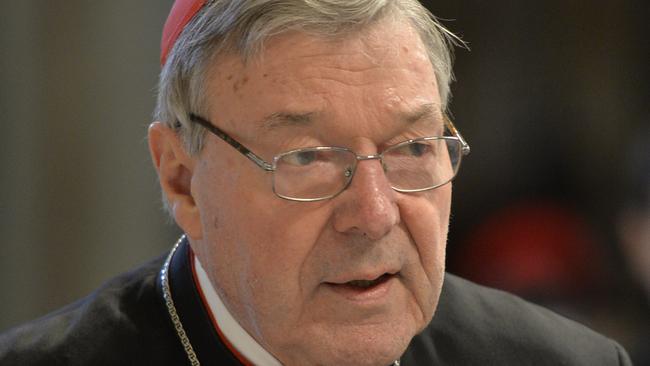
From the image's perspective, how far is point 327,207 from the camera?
217 cm

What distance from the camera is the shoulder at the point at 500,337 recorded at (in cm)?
276

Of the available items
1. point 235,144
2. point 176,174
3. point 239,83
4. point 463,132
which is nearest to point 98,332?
point 176,174

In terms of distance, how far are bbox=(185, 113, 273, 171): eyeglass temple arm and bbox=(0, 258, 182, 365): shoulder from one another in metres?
0.62

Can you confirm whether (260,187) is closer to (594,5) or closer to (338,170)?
(338,170)

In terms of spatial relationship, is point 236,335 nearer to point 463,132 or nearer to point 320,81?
point 320,81

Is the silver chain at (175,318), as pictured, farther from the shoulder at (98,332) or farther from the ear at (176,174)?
the ear at (176,174)

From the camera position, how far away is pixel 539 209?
4508 mm

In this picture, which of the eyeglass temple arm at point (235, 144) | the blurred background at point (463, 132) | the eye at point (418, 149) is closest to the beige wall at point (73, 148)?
the blurred background at point (463, 132)

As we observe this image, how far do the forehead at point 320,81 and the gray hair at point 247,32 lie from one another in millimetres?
24

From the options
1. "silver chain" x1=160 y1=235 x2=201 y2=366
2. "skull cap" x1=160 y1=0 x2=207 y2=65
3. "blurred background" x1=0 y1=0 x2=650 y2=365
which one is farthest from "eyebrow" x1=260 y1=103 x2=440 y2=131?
"blurred background" x1=0 y1=0 x2=650 y2=365

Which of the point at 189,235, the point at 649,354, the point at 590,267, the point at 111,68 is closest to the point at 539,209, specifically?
the point at 590,267

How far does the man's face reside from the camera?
2.16m

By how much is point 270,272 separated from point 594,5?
9.75 ft

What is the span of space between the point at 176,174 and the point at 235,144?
287 mm
